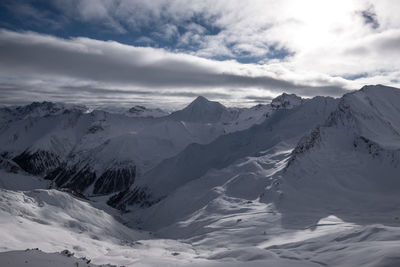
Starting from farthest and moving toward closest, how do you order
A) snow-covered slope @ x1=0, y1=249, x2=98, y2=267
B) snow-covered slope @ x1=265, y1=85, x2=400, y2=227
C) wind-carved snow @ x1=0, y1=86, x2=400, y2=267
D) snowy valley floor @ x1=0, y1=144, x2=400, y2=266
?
1. snow-covered slope @ x1=265, y1=85, x2=400, y2=227
2. wind-carved snow @ x1=0, y1=86, x2=400, y2=267
3. snowy valley floor @ x1=0, y1=144, x2=400, y2=266
4. snow-covered slope @ x1=0, y1=249, x2=98, y2=267

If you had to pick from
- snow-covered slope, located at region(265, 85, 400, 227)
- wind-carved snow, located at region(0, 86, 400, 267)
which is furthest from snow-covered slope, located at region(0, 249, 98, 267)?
snow-covered slope, located at region(265, 85, 400, 227)

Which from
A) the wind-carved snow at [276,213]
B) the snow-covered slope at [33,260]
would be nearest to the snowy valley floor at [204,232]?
the snow-covered slope at [33,260]

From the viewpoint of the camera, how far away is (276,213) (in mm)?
102000

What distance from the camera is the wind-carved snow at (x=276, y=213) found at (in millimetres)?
46531

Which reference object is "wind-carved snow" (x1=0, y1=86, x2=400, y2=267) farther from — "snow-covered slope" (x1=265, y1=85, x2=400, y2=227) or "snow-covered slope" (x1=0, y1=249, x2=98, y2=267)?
"snow-covered slope" (x1=0, y1=249, x2=98, y2=267)

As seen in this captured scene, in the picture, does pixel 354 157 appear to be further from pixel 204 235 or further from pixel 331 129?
pixel 204 235

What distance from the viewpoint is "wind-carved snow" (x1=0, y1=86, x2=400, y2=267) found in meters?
46.5

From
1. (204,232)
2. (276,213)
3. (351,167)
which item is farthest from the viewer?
(351,167)

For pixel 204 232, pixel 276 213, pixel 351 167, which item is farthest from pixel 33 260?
pixel 351 167

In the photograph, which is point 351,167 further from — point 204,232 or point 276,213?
point 204,232

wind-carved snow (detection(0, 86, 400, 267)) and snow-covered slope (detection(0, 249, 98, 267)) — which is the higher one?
snow-covered slope (detection(0, 249, 98, 267))

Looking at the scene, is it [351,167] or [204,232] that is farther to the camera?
[351,167]

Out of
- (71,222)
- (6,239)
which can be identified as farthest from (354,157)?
(6,239)

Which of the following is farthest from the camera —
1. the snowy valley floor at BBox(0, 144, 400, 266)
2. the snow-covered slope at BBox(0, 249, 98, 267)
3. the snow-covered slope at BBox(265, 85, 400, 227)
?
the snow-covered slope at BBox(265, 85, 400, 227)
